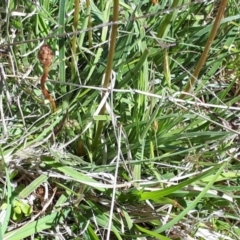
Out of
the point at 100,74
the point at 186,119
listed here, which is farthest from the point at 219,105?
the point at 100,74

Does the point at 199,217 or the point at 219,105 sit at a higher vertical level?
the point at 219,105

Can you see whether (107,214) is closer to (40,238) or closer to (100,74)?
(40,238)

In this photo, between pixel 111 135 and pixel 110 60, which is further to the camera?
pixel 111 135

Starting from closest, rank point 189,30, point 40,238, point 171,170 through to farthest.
Result: 1. point 40,238
2. point 171,170
3. point 189,30

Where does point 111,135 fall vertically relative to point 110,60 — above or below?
below

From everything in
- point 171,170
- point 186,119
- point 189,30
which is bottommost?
point 171,170

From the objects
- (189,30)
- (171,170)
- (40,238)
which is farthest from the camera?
(189,30)

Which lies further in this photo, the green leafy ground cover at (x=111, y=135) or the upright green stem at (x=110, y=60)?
the green leafy ground cover at (x=111, y=135)

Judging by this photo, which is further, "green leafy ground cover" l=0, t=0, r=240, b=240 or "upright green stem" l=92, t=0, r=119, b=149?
"green leafy ground cover" l=0, t=0, r=240, b=240
